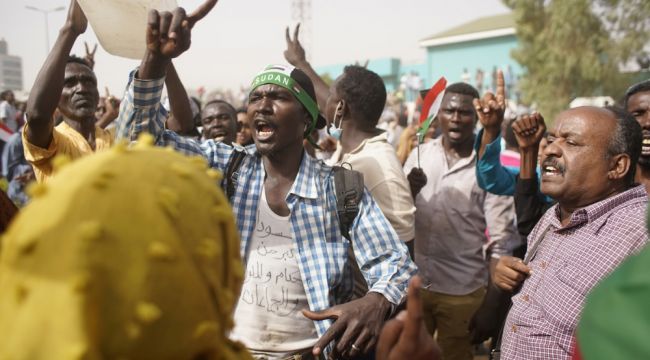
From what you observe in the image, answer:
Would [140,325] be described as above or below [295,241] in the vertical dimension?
above

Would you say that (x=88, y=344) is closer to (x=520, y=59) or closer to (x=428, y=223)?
(x=428, y=223)

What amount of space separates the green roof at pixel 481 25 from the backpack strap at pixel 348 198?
40.9 meters

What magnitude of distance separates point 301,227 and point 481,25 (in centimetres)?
4517

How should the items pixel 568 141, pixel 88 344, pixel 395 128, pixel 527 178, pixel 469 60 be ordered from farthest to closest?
pixel 469 60
pixel 395 128
pixel 527 178
pixel 568 141
pixel 88 344

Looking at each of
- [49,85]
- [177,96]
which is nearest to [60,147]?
[49,85]

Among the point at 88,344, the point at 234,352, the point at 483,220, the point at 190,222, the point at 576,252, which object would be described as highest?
the point at 190,222

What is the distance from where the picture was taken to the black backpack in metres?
2.44

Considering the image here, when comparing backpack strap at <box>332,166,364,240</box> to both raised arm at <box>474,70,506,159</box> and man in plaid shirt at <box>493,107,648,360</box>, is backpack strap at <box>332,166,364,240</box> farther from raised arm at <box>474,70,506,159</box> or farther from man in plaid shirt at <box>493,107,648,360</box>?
raised arm at <box>474,70,506,159</box>

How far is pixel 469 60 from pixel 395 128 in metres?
33.8

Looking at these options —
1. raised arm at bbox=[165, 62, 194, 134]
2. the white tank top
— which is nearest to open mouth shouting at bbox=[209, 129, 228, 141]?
raised arm at bbox=[165, 62, 194, 134]

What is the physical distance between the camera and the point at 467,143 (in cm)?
435

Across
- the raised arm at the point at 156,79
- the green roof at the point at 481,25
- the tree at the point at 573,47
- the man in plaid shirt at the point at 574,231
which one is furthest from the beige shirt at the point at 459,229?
the green roof at the point at 481,25

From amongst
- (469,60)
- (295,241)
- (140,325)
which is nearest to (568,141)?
(295,241)

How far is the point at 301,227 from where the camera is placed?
94.9 inches
